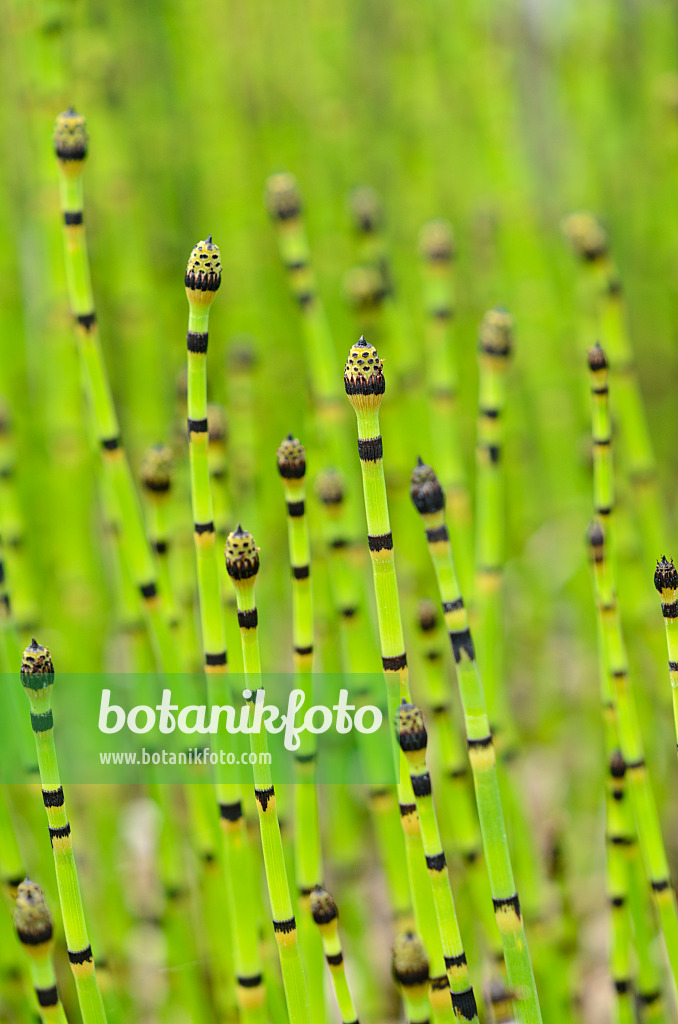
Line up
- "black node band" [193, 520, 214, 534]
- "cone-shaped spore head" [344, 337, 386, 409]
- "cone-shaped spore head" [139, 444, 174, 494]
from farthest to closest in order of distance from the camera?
"cone-shaped spore head" [139, 444, 174, 494] < "black node band" [193, 520, 214, 534] < "cone-shaped spore head" [344, 337, 386, 409]

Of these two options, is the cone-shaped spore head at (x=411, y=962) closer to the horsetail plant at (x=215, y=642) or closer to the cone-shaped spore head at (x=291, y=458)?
the horsetail plant at (x=215, y=642)

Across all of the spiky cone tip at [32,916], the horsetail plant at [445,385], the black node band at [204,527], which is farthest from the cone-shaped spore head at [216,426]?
the spiky cone tip at [32,916]

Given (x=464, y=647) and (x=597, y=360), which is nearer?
(x=464, y=647)

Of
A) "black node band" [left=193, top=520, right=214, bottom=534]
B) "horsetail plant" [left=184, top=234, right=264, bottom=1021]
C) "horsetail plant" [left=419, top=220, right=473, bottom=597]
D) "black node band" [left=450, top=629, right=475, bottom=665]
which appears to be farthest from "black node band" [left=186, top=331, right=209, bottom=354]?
"horsetail plant" [left=419, top=220, right=473, bottom=597]

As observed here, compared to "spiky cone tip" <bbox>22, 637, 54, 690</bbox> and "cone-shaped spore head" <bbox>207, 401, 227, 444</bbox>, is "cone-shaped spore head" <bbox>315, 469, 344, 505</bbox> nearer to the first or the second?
"cone-shaped spore head" <bbox>207, 401, 227, 444</bbox>

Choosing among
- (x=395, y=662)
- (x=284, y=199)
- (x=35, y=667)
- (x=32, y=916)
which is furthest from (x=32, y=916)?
(x=284, y=199)

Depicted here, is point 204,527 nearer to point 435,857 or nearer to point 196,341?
point 196,341
